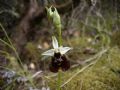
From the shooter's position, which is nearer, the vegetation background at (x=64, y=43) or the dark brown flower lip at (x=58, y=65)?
the dark brown flower lip at (x=58, y=65)

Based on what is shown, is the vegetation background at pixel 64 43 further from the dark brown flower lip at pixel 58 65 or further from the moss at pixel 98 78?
the dark brown flower lip at pixel 58 65

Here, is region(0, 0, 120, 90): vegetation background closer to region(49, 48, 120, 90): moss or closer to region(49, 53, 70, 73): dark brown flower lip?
region(49, 48, 120, 90): moss

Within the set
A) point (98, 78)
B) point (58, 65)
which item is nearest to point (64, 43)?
point (98, 78)

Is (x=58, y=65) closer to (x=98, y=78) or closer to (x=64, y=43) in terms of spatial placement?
(x=98, y=78)

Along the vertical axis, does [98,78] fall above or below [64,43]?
below

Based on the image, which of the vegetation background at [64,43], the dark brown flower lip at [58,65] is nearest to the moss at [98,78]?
the vegetation background at [64,43]

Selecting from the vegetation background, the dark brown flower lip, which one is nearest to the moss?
the vegetation background

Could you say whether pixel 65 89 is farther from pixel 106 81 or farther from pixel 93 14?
pixel 93 14
